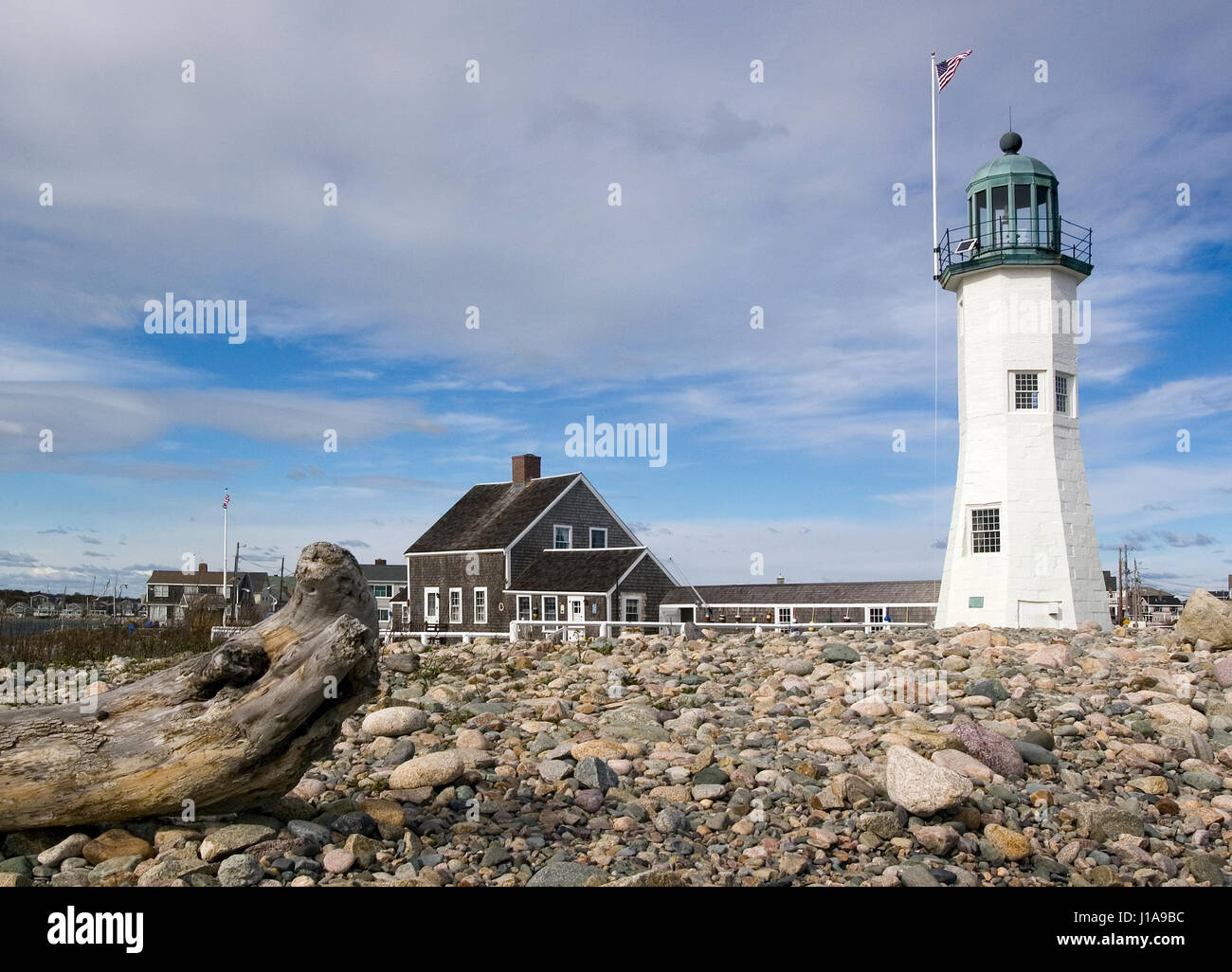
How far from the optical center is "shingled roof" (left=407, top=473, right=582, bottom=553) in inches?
1377

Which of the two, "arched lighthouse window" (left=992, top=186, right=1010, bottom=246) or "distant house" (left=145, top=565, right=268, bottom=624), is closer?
"arched lighthouse window" (left=992, top=186, right=1010, bottom=246)

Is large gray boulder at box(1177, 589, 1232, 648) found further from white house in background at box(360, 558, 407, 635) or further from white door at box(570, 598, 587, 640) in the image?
white house in background at box(360, 558, 407, 635)

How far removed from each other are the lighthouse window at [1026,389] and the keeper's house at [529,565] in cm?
1263

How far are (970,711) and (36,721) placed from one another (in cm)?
974

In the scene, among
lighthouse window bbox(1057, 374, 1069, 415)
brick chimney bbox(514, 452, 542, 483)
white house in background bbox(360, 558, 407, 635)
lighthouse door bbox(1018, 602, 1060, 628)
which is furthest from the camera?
white house in background bbox(360, 558, 407, 635)

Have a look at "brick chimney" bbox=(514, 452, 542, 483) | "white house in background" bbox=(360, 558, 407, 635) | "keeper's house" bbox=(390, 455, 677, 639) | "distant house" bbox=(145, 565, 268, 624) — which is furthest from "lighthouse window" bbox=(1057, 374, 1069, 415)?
"distant house" bbox=(145, 565, 268, 624)

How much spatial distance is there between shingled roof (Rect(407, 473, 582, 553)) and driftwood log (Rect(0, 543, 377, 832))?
26.5 meters

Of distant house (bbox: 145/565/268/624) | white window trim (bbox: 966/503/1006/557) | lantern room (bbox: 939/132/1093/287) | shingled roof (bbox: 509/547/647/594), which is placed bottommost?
distant house (bbox: 145/565/268/624)

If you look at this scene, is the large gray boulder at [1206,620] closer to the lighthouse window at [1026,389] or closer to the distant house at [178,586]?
the lighthouse window at [1026,389]

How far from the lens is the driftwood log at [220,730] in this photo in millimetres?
6902

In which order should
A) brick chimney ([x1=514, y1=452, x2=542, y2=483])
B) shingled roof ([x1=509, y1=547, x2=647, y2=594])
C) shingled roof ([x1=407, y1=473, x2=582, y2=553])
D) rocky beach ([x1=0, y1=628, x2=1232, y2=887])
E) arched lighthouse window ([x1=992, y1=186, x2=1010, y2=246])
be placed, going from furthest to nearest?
1. brick chimney ([x1=514, y1=452, x2=542, y2=483])
2. shingled roof ([x1=407, y1=473, x2=582, y2=553])
3. shingled roof ([x1=509, y1=547, x2=647, y2=594])
4. arched lighthouse window ([x1=992, y1=186, x2=1010, y2=246])
5. rocky beach ([x1=0, y1=628, x2=1232, y2=887])

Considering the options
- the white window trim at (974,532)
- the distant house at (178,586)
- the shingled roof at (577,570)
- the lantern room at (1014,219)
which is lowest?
the distant house at (178,586)

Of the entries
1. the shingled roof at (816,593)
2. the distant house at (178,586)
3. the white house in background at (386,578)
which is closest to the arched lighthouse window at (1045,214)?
the shingled roof at (816,593)

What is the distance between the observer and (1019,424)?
2128 centimetres
